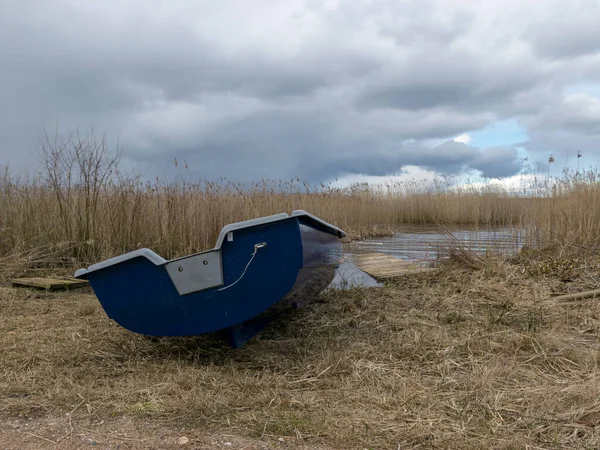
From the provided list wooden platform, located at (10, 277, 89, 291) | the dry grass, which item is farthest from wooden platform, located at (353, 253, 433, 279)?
wooden platform, located at (10, 277, 89, 291)

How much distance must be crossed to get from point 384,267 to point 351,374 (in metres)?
3.80

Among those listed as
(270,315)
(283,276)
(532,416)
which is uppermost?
(283,276)

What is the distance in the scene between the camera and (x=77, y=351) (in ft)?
10.6

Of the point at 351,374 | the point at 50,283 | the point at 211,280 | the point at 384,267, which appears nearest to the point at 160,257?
the point at 211,280

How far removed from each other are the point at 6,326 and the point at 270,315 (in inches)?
A: 93.6

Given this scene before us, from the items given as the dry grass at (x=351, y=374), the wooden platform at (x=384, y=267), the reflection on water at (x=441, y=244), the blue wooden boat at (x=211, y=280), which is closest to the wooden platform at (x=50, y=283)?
the dry grass at (x=351, y=374)

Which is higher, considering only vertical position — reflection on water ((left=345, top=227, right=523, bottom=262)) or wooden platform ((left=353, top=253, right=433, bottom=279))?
reflection on water ((left=345, top=227, right=523, bottom=262))

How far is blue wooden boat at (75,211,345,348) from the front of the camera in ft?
9.11

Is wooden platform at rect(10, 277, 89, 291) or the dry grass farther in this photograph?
wooden platform at rect(10, 277, 89, 291)

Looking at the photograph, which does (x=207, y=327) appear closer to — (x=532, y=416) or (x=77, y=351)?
(x=77, y=351)

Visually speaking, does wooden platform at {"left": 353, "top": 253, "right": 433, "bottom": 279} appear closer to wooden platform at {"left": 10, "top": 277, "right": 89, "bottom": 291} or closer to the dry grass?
the dry grass

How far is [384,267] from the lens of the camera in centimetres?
645

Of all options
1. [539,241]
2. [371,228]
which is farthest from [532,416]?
[371,228]

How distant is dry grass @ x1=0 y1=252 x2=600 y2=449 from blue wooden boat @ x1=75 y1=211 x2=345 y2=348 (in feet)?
1.10
